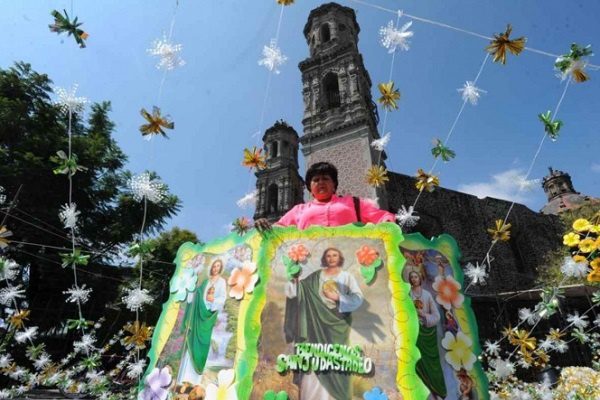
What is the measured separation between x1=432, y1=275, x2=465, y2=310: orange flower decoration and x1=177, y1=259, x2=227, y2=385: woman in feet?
5.17

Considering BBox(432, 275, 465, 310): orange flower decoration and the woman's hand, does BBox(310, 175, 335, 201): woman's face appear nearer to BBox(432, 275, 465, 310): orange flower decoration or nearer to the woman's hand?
the woman's hand

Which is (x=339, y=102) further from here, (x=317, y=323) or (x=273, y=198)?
(x=317, y=323)

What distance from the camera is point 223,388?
229 cm

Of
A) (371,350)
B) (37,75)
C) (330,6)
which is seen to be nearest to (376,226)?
(371,350)

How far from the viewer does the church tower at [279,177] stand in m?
25.2

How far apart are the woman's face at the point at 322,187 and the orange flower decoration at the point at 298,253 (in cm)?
92

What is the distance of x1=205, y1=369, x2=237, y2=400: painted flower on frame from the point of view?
2253 mm

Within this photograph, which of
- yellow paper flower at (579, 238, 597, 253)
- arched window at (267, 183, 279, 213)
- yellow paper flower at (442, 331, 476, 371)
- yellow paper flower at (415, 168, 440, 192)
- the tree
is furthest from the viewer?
arched window at (267, 183, 279, 213)

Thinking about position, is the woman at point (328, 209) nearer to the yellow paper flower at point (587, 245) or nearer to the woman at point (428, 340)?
the woman at point (428, 340)

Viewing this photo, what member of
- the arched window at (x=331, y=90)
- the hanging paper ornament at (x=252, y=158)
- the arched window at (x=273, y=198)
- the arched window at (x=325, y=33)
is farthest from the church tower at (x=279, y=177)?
the hanging paper ornament at (x=252, y=158)

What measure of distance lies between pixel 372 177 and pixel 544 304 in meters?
2.41

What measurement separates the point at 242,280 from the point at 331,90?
19.9 m

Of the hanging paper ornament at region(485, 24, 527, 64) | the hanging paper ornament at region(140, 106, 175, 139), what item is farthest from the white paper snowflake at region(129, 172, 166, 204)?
the hanging paper ornament at region(485, 24, 527, 64)

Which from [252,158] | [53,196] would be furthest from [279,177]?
[252,158]
